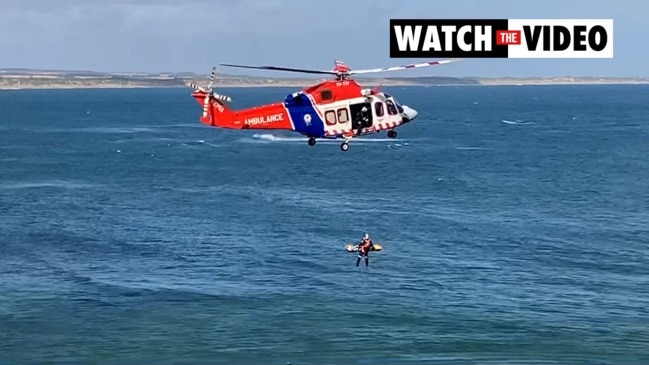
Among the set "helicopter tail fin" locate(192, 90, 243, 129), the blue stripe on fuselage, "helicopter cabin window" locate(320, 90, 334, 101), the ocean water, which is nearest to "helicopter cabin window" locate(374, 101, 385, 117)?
"helicopter cabin window" locate(320, 90, 334, 101)

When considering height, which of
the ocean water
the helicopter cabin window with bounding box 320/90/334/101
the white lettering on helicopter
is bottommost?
the ocean water

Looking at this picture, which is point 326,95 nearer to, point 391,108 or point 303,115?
point 303,115

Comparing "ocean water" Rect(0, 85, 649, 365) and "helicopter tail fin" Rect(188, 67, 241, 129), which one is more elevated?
"helicopter tail fin" Rect(188, 67, 241, 129)

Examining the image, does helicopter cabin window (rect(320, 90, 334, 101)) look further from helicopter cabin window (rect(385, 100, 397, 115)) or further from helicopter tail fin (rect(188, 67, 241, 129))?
helicopter tail fin (rect(188, 67, 241, 129))

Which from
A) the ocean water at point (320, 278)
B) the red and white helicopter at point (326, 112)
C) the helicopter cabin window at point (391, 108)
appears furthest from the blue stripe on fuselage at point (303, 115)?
the ocean water at point (320, 278)

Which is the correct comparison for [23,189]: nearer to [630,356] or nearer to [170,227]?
[170,227]

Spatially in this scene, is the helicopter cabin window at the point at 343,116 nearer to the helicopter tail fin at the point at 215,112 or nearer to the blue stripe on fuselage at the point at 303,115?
the blue stripe on fuselage at the point at 303,115
